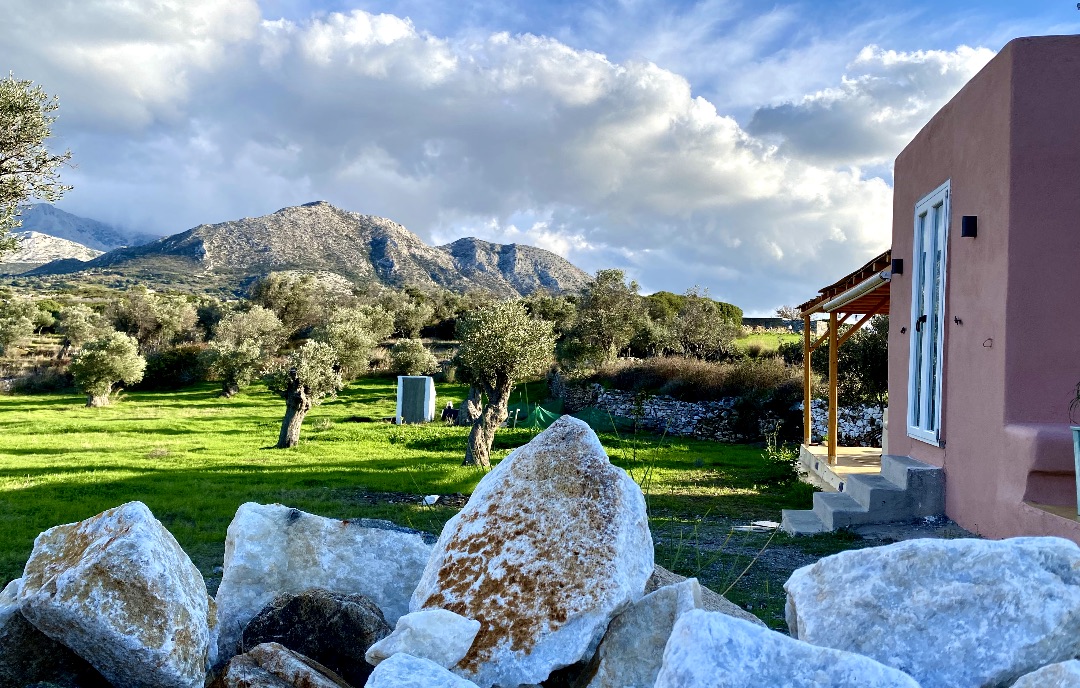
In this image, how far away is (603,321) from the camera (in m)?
32.7

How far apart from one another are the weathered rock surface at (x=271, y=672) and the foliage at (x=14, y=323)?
45.8 m

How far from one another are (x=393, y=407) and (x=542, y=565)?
24433mm

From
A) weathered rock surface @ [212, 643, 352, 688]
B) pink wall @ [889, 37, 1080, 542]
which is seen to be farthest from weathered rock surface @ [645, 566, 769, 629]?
pink wall @ [889, 37, 1080, 542]

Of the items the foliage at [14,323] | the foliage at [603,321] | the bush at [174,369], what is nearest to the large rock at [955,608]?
the foliage at [603,321]

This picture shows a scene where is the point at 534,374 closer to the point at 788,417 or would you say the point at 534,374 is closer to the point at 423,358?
the point at 788,417

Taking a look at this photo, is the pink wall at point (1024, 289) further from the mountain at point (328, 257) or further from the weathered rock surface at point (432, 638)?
the mountain at point (328, 257)

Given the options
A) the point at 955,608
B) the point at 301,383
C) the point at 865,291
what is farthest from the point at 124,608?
the point at 301,383

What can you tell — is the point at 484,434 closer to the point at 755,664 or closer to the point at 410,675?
the point at 410,675

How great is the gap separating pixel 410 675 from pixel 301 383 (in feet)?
58.9

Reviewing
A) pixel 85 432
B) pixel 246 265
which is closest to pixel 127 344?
pixel 85 432

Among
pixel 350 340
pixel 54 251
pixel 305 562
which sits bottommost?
pixel 305 562

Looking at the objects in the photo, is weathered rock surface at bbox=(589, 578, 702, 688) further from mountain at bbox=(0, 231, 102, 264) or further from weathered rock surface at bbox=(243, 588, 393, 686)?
mountain at bbox=(0, 231, 102, 264)

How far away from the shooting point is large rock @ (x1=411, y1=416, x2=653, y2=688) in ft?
9.25

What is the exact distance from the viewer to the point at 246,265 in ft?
334
